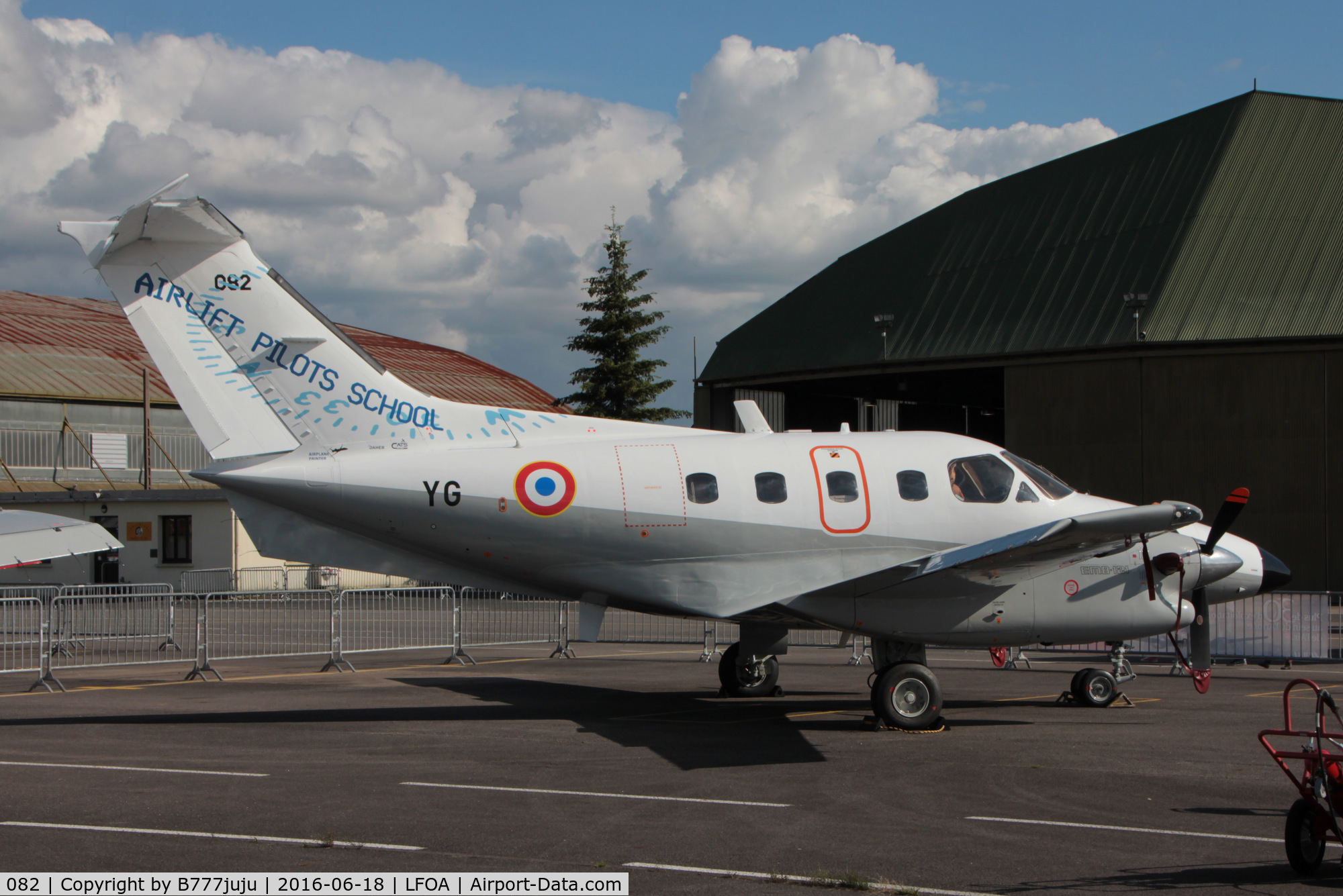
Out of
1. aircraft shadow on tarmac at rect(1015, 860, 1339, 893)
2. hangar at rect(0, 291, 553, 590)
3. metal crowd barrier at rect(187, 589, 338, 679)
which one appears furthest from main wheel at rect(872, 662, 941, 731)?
hangar at rect(0, 291, 553, 590)

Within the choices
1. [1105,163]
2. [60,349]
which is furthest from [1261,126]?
[60,349]

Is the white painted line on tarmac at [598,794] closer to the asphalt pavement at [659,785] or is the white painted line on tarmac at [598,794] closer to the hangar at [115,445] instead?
the asphalt pavement at [659,785]

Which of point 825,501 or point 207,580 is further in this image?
point 207,580

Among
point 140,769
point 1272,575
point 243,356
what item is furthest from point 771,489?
point 140,769

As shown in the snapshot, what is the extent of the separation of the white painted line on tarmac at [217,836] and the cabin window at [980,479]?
824 centimetres

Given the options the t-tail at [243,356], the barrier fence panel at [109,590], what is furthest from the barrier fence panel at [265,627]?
the t-tail at [243,356]

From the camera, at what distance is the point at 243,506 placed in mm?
13539

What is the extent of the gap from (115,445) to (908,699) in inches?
1891

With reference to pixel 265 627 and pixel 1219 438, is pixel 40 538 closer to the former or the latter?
pixel 265 627

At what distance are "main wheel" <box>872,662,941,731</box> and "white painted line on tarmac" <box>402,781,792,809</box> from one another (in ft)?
13.5

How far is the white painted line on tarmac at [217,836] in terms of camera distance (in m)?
8.27

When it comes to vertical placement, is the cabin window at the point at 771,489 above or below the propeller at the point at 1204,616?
above

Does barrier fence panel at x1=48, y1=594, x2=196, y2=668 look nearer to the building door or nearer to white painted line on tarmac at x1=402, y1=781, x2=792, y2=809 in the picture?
white painted line on tarmac at x1=402, y1=781, x2=792, y2=809

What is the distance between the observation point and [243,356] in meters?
13.9
